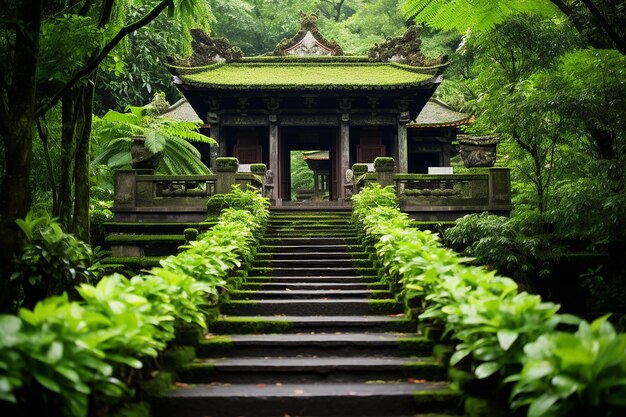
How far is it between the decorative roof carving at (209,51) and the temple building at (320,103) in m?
0.04

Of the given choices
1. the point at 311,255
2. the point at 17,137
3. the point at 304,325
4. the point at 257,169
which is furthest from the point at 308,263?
the point at 17,137

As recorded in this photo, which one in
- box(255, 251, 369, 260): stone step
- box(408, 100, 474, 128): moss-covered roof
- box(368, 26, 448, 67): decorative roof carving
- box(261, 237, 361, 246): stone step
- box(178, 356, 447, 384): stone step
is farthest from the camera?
box(408, 100, 474, 128): moss-covered roof

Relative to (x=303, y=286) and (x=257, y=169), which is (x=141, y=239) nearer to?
(x=257, y=169)

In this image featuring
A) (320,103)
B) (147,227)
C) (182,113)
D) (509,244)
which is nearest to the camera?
(509,244)

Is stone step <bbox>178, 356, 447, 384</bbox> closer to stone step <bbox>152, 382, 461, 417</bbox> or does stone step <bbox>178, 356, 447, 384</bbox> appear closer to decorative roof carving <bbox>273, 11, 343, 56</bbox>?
stone step <bbox>152, 382, 461, 417</bbox>

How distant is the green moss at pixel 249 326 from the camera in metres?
6.24

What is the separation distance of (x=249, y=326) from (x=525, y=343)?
3.40 m

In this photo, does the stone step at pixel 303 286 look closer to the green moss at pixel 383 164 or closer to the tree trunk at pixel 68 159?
the tree trunk at pixel 68 159

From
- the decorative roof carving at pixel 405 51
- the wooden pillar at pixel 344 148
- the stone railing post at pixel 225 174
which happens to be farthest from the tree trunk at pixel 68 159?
the decorative roof carving at pixel 405 51

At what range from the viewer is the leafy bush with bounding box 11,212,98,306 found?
529 centimetres

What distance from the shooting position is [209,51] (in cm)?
1989

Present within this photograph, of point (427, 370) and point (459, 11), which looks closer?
point (427, 370)

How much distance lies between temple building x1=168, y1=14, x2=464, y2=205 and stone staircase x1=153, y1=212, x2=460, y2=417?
32.2ft

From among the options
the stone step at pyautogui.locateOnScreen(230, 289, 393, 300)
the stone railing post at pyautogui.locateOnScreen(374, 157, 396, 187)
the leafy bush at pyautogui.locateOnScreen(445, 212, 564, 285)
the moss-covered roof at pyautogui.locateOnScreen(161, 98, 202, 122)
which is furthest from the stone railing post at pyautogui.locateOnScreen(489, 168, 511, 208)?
the moss-covered roof at pyautogui.locateOnScreen(161, 98, 202, 122)
